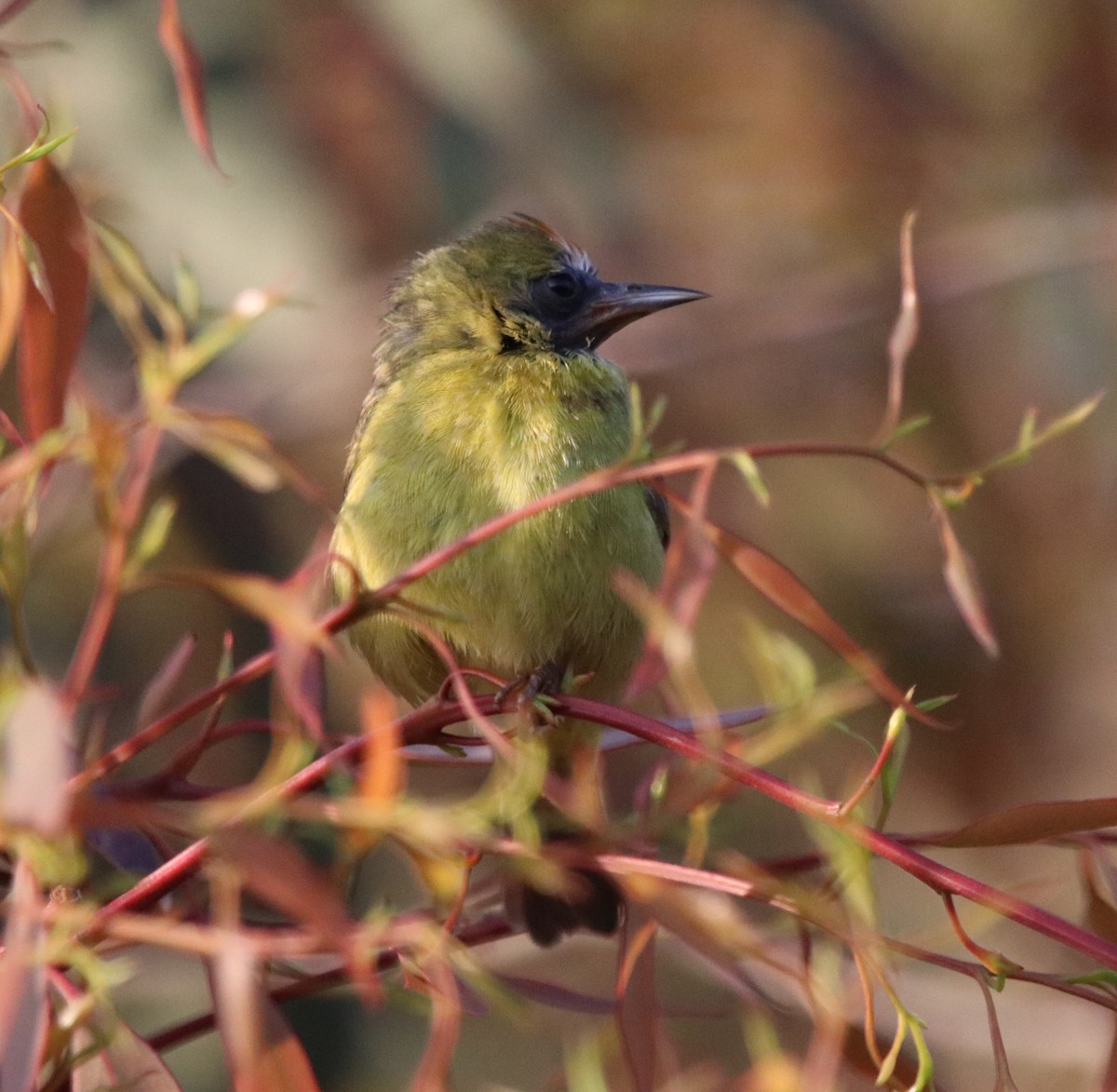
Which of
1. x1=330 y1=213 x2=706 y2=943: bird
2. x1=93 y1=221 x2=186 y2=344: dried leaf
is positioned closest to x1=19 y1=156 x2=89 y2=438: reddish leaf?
x1=93 y1=221 x2=186 y2=344: dried leaf

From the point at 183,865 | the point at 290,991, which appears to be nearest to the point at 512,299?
the point at 290,991

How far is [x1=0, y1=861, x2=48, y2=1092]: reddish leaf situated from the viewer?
1.12 m

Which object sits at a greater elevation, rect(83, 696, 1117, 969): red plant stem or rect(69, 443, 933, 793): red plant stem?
rect(69, 443, 933, 793): red plant stem

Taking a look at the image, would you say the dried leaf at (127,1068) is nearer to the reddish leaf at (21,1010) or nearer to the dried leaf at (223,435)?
the reddish leaf at (21,1010)

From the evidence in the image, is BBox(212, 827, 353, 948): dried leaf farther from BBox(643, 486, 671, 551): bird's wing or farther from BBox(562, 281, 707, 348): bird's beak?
BBox(562, 281, 707, 348): bird's beak

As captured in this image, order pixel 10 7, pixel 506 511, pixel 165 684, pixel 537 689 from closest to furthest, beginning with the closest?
1. pixel 10 7
2. pixel 165 684
3. pixel 537 689
4. pixel 506 511

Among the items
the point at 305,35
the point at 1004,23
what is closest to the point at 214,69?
the point at 305,35

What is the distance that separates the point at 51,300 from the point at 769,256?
187 inches

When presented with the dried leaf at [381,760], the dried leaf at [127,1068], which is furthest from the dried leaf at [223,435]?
the dried leaf at [127,1068]

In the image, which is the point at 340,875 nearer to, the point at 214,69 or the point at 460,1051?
the point at 460,1051

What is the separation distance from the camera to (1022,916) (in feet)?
4.53

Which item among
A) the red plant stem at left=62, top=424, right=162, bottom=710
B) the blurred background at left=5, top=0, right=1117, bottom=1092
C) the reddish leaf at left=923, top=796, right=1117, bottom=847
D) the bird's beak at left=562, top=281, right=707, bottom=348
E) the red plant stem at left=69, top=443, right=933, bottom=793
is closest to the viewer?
the red plant stem at left=62, top=424, right=162, bottom=710

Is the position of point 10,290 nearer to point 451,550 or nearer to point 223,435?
point 223,435

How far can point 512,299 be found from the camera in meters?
3.62
